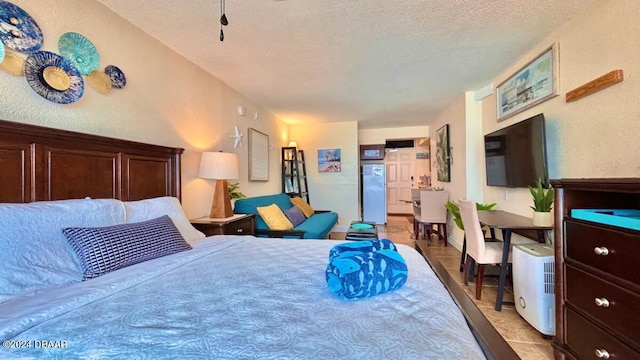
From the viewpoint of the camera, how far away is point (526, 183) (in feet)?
8.12

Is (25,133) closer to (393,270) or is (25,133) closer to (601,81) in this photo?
(393,270)

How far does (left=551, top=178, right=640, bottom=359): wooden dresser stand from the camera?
115 centimetres

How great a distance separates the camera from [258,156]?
4.24m

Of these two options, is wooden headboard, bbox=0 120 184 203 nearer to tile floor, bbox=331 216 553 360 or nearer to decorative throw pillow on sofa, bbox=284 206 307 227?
decorative throw pillow on sofa, bbox=284 206 307 227

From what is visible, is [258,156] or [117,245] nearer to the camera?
[117,245]

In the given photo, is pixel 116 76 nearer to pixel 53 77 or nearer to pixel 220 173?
pixel 53 77

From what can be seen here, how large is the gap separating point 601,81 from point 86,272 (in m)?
3.15

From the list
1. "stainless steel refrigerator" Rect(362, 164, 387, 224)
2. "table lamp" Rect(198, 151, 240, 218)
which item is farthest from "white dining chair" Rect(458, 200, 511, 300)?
"stainless steel refrigerator" Rect(362, 164, 387, 224)

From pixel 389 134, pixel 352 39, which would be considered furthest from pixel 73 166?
pixel 389 134

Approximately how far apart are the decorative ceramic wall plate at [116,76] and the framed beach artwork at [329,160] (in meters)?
4.02

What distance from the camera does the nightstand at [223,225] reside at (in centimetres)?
242

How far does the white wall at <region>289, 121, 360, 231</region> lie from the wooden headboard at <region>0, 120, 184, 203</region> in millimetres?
3719

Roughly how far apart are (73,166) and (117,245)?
72 centimetres

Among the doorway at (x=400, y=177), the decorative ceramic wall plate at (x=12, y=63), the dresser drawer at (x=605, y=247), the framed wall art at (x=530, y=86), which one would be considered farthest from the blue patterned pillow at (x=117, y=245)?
the doorway at (x=400, y=177)
